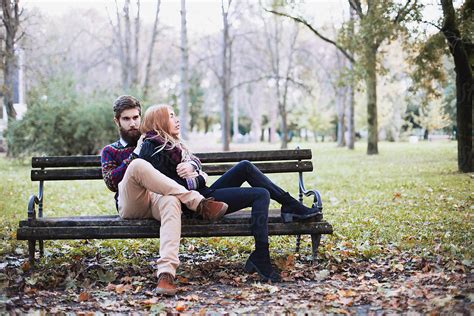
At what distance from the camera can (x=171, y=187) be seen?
4859mm

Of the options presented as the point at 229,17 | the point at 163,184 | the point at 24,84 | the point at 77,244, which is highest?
the point at 229,17

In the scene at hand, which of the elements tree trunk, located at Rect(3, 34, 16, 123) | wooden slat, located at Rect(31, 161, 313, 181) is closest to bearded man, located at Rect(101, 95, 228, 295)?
wooden slat, located at Rect(31, 161, 313, 181)

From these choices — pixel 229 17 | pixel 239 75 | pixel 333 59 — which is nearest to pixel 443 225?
pixel 229 17

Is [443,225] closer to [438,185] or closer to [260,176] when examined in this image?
[260,176]

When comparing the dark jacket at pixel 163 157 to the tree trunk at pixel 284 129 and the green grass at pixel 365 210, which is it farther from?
the tree trunk at pixel 284 129

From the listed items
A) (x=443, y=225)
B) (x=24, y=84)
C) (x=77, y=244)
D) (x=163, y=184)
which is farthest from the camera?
(x=24, y=84)

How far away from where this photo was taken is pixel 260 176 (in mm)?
5293

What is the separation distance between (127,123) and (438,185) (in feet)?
26.3

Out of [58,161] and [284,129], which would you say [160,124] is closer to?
[58,161]

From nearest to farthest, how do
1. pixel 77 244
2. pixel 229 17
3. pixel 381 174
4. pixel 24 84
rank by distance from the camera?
pixel 77 244, pixel 381 174, pixel 229 17, pixel 24 84

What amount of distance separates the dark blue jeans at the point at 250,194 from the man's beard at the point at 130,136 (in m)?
0.87

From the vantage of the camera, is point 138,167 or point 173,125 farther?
point 173,125

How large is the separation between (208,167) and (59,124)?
17559mm

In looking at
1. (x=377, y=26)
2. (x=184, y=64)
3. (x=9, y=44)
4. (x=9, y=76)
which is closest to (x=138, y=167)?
(x=377, y=26)
